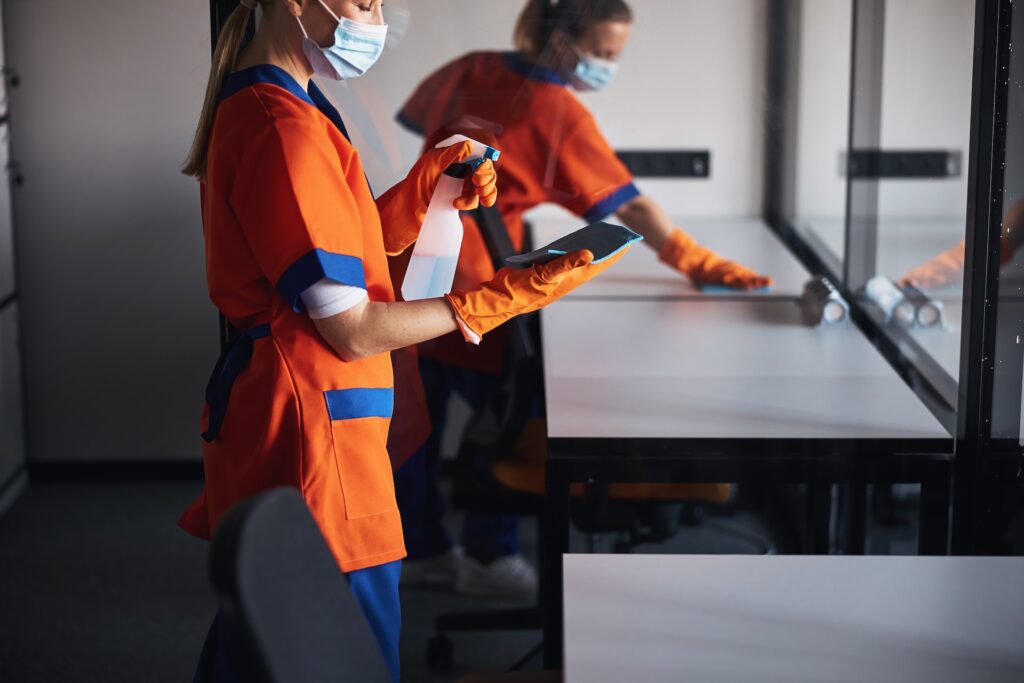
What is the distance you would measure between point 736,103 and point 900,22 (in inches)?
22.0

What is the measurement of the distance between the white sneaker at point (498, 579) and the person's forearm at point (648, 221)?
845 millimetres

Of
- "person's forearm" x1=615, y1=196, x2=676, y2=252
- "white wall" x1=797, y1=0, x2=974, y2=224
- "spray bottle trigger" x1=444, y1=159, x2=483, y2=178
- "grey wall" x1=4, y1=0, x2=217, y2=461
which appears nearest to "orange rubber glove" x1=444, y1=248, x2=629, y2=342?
"spray bottle trigger" x1=444, y1=159, x2=483, y2=178

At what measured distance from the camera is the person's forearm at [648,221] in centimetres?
276

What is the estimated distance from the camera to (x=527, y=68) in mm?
2355

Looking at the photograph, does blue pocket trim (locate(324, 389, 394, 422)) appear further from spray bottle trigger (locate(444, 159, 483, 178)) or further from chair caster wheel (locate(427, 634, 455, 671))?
chair caster wheel (locate(427, 634, 455, 671))

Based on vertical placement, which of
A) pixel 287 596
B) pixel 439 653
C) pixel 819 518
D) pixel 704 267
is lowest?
pixel 439 653

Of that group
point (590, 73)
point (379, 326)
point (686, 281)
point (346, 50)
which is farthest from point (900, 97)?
point (379, 326)

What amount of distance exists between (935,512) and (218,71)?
133 centimetres

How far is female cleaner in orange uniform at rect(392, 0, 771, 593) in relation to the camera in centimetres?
231

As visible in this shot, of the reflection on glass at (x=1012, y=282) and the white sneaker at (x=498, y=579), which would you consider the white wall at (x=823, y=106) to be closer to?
the reflection on glass at (x=1012, y=282)

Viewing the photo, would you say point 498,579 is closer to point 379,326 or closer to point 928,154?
point 928,154

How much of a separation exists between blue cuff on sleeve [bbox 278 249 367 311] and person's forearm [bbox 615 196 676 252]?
47.0 inches

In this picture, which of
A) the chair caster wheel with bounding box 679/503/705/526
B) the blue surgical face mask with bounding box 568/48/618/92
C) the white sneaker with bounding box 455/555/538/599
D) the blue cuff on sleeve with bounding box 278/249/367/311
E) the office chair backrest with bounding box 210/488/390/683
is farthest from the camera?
the chair caster wheel with bounding box 679/503/705/526

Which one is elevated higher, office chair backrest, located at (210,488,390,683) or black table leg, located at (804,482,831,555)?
office chair backrest, located at (210,488,390,683)
